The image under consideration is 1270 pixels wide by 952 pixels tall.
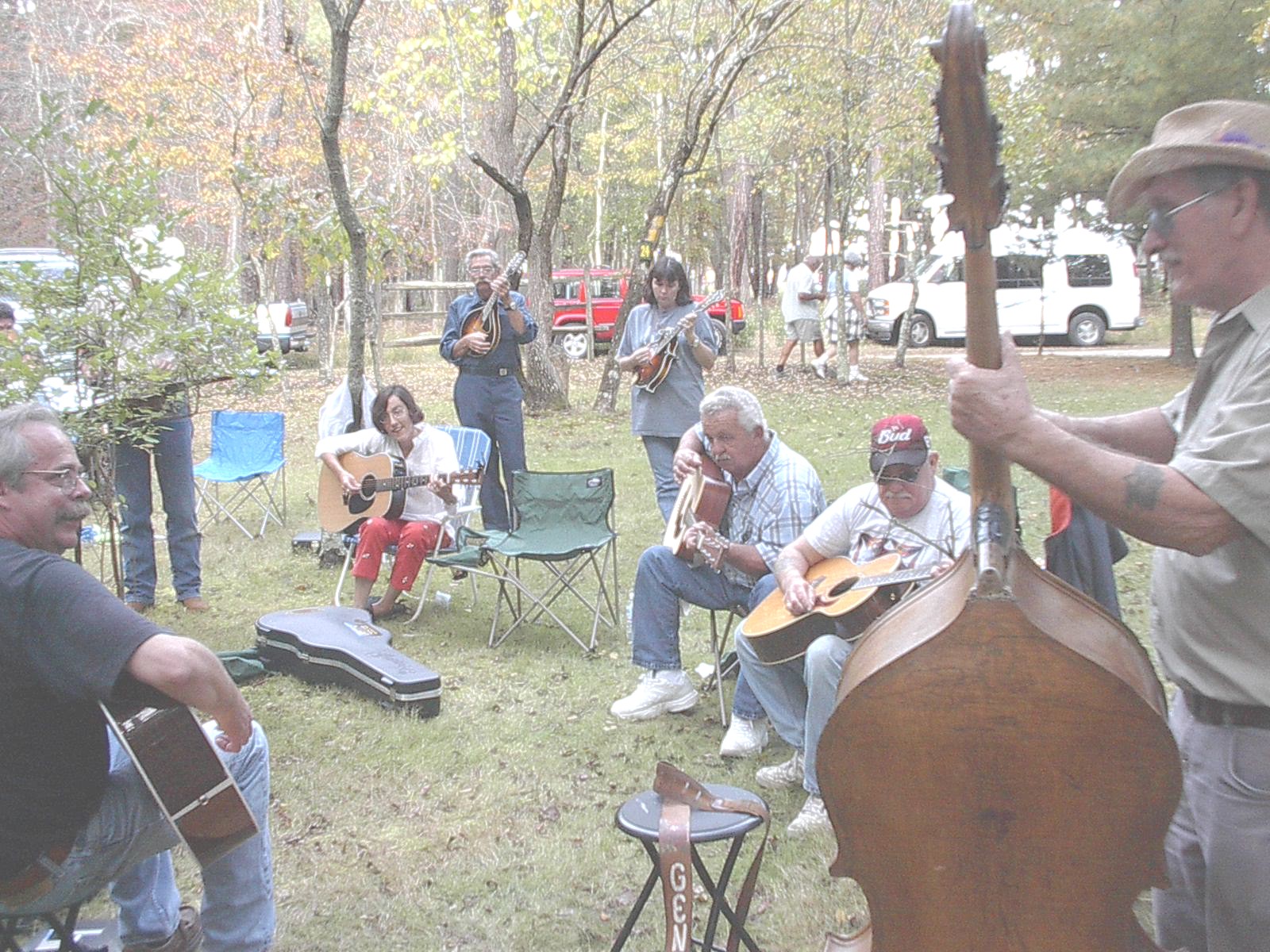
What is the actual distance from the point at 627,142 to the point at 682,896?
22.4m

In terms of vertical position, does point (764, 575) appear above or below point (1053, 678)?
below

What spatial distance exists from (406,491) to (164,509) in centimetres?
132

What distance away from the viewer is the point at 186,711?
234 cm

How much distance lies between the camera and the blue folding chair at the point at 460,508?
19.7 feet

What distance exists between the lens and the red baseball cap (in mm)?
3529

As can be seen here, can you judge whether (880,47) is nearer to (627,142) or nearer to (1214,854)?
(627,142)

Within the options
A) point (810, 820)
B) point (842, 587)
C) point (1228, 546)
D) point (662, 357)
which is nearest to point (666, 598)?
point (842, 587)

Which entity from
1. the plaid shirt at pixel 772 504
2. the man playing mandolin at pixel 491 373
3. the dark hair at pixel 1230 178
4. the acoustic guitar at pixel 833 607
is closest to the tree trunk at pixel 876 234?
the man playing mandolin at pixel 491 373

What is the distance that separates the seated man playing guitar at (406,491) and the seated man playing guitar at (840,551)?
2608 mm

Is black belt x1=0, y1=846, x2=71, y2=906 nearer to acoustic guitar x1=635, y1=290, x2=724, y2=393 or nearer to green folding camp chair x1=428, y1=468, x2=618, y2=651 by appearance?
green folding camp chair x1=428, y1=468, x2=618, y2=651

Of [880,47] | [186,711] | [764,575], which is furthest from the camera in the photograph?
[880,47]

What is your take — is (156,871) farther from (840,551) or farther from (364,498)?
(364,498)

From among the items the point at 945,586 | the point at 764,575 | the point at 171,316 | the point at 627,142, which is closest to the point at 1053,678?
the point at 945,586

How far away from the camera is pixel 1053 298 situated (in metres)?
19.9
